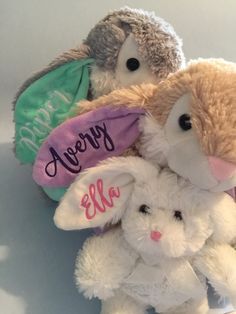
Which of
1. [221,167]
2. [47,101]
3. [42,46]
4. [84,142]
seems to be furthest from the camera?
[42,46]

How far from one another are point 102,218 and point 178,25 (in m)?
0.62

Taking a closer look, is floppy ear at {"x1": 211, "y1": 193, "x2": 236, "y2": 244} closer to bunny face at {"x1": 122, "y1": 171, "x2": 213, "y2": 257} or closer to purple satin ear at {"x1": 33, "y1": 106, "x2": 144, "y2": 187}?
bunny face at {"x1": 122, "y1": 171, "x2": 213, "y2": 257}

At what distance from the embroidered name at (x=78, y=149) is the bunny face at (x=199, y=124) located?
62 millimetres

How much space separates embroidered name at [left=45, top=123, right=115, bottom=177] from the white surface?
0.60 ft

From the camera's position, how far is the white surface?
0.91 metres

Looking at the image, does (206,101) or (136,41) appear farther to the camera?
(136,41)

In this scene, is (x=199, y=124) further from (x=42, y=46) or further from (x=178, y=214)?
(x=42, y=46)

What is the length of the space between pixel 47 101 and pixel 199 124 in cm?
30

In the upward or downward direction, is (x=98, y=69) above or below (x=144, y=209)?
above

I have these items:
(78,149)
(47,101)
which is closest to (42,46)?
(47,101)

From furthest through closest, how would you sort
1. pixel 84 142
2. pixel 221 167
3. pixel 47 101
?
1. pixel 47 101
2. pixel 84 142
3. pixel 221 167

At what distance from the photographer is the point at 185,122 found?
2.15 ft

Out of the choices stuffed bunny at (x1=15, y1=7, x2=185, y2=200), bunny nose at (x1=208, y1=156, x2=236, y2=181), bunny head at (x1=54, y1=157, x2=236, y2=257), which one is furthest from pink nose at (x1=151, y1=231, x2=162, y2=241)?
stuffed bunny at (x1=15, y1=7, x2=185, y2=200)

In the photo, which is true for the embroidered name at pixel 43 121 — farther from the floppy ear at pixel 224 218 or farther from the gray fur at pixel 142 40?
the floppy ear at pixel 224 218
